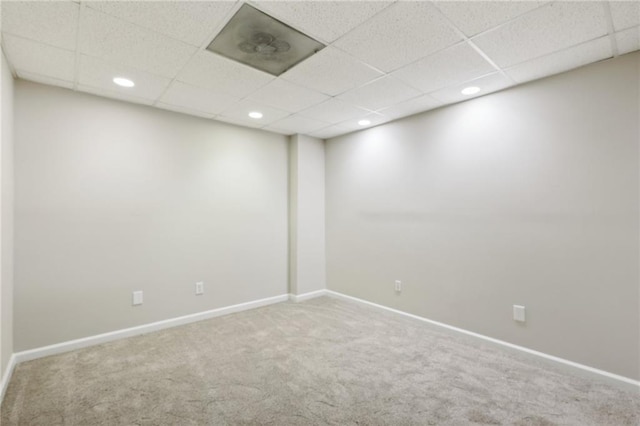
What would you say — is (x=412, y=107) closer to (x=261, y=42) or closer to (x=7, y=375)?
(x=261, y=42)

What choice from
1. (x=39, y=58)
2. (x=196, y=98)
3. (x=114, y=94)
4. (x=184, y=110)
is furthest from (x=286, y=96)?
(x=39, y=58)

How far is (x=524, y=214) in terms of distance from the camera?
2715 millimetres

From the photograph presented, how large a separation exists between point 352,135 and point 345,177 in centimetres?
59

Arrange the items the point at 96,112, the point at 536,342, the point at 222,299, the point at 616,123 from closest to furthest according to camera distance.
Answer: the point at 616,123 → the point at 536,342 → the point at 96,112 → the point at 222,299

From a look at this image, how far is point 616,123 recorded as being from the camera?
7.42 feet

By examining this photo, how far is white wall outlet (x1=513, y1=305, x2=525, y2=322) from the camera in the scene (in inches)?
107

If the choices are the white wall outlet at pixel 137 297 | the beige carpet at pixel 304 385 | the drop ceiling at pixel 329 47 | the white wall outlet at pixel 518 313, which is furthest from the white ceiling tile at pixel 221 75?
the white wall outlet at pixel 518 313

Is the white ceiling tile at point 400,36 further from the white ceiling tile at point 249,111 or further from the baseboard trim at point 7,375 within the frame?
the baseboard trim at point 7,375

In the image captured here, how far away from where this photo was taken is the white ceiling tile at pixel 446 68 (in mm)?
2232

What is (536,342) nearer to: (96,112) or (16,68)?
(96,112)

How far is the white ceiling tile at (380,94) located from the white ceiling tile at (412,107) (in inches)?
4.5

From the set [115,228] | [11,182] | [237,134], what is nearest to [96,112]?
[11,182]

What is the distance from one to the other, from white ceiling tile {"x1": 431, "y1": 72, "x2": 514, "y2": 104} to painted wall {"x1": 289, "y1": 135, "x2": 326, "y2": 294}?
6.67 ft

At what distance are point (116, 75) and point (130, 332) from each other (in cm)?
244
